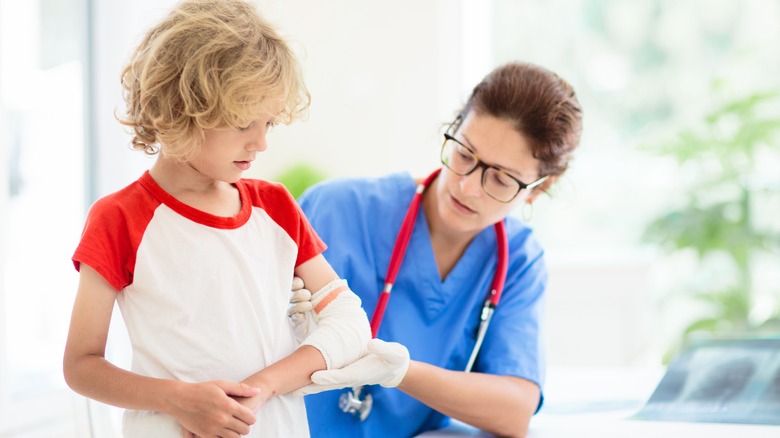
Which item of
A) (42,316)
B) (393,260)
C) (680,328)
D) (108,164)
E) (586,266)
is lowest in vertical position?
(680,328)

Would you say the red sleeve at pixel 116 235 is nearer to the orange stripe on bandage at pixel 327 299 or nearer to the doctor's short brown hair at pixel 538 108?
the orange stripe on bandage at pixel 327 299

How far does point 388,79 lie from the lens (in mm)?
3613

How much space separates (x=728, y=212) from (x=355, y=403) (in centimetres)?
289

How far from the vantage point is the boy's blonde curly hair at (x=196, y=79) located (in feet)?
3.34

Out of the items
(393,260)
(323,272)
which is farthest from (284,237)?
(393,260)

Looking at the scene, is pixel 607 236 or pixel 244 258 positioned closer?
pixel 244 258

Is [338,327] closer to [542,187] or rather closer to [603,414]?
[542,187]

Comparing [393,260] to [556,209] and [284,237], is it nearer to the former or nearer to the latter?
[284,237]

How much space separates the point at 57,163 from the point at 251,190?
1.38 m

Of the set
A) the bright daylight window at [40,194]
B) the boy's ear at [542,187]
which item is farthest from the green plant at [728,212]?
the bright daylight window at [40,194]

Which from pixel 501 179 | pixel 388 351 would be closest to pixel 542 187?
pixel 501 179

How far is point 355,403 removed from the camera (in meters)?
1.59

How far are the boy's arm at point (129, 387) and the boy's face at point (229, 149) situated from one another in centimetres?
19

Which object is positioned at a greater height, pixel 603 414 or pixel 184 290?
pixel 184 290
